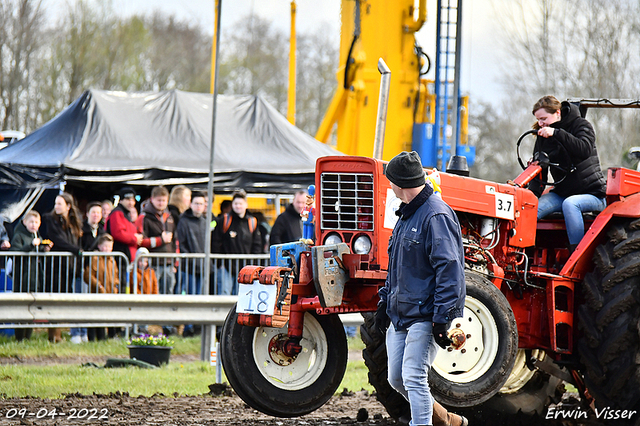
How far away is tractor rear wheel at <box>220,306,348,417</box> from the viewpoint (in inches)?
257

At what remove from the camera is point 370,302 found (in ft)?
21.4

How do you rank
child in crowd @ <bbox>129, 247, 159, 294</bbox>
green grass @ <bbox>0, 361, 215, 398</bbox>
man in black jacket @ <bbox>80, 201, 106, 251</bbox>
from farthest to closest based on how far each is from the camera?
man in black jacket @ <bbox>80, 201, 106, 251</bbox>, child in crowd @ <bbox>129, 247, 159, 294</bbox>, green grass @ <bbox>0, 361, 215, 398</bbox>

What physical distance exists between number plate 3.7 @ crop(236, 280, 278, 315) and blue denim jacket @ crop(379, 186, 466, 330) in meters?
1.00

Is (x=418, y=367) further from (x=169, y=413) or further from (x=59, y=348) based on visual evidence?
(x=59, y=348)

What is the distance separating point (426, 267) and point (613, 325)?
1.96 metres

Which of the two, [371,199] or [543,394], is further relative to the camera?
[543,394]

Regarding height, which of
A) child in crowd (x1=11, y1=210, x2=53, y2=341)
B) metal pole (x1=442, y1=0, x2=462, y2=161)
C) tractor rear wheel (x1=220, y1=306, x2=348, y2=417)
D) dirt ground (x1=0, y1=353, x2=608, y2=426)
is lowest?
dirt ground (x1=0, y1=353, x2=608, y2=426)

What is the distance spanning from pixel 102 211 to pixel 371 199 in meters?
7.93

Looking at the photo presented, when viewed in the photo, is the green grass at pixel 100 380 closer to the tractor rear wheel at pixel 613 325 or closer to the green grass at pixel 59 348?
the green grass at pixel 59 348

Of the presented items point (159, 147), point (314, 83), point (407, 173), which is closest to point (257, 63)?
point (314, 83)

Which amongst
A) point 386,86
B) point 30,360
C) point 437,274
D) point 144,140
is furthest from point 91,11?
point 437,274

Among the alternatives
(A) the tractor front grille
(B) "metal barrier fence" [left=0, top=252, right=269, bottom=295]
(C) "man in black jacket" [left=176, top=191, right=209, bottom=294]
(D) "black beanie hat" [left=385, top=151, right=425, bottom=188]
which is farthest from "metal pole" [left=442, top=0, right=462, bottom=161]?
(D) "black beanie hat" [left=385, top=151, right=425, bottom=188]

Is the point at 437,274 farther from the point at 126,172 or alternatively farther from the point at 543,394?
the point at 126,172

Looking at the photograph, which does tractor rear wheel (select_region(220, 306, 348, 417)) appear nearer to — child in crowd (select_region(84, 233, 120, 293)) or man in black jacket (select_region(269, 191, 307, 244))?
man in black jacket (select_region(269, 191, 307, 244))
